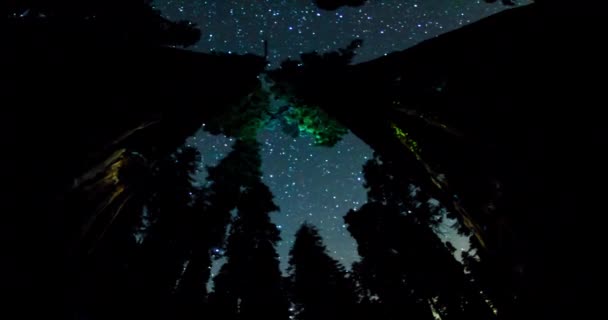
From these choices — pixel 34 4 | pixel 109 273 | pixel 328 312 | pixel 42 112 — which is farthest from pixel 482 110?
pixel 328 312

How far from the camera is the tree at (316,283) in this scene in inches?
859

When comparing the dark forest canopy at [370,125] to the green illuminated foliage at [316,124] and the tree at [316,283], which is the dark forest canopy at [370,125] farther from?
the tree at [316,283]

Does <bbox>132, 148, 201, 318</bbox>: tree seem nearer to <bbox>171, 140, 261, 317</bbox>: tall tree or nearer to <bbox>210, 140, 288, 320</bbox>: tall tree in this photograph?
<bbox>171, 140, 261, 317</bbox>: tall tree

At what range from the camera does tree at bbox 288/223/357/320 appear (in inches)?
859

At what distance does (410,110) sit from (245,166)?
12846 mm

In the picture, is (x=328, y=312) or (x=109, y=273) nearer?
(x=109, y=273)

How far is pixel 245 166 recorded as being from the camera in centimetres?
1909

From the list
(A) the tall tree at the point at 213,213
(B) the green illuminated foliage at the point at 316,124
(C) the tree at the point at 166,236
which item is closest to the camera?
(B) the green illuminated foliage at the point at 316,124

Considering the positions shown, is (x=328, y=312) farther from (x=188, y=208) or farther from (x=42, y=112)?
(x=42, y=112)

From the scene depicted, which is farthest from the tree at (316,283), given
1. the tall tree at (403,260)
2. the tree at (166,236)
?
A: the tree at (166,236)

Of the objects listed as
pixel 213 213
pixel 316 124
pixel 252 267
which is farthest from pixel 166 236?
pixel 316 124

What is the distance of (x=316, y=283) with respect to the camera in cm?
2267

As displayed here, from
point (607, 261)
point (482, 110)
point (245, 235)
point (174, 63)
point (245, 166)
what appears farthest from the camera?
point (245, 235)

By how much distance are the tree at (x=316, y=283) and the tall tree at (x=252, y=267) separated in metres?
2.52
